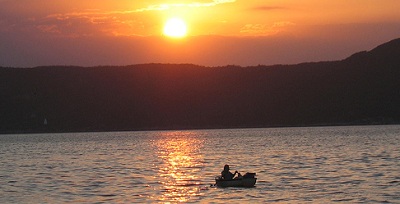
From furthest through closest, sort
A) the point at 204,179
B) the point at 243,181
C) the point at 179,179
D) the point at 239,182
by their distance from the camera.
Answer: the point at 179,179, the point at 204,179, the point at 239,182, the point at 243,181

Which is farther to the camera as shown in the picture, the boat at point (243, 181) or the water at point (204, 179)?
the boat at point (243, 181)

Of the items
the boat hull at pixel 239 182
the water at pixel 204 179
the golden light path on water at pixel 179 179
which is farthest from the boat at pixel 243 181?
the golden light path on water at pixel 179 179

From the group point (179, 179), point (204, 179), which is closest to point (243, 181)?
point (204, 179)

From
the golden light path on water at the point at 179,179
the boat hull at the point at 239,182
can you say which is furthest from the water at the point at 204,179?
the boat hull at the point at 239,182

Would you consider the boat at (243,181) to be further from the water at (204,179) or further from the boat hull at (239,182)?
the water at (204,179)

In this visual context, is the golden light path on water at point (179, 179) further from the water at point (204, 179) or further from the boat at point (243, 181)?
the boat at point (243, 181)

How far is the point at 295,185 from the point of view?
2098 inches

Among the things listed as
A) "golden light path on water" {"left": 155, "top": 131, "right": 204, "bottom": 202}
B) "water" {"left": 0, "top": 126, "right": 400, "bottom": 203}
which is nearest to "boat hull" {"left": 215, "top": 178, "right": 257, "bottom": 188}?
"water" {"left": 0, "top": 126, "right": 400, "bottom": 203}

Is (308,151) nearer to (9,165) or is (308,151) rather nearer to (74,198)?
(9,165)

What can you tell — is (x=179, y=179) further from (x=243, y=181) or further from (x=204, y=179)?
(x=243, y=181)

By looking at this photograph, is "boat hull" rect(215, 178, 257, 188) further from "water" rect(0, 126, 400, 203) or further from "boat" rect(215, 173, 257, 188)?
"water" rect(0, 126, 400, 203)

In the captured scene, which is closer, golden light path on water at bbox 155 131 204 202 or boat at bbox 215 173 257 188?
golden light path on water at bbox 155 131 204 202

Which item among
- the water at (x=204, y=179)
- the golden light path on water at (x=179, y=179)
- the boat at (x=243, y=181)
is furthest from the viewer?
the boat at (x=243, y=181)

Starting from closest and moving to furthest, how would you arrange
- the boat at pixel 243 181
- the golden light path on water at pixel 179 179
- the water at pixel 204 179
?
the water at pixel 204 179
the golden light path on water at pixel 179 179
the boat at pixel 243 181
